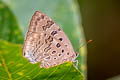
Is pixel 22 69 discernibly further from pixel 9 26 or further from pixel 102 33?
pixel 102 33

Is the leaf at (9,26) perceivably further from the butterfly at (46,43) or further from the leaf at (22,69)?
the leaf at (22,69)

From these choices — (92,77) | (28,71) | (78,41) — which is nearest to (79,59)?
(78,41)

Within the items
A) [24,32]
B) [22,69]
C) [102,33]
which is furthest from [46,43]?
[102,33]

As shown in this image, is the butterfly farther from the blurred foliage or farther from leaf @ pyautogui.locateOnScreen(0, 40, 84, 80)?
leaf @ pyautogui.locateOnScreen(0, 40, 84, 80)

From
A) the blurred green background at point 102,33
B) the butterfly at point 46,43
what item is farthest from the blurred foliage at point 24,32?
the blurred green background at point 102,33

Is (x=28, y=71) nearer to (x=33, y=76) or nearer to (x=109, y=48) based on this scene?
(x=33, y=76)

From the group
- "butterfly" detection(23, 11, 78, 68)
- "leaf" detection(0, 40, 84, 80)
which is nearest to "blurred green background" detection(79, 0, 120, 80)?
"butterfly" detection(23, 11, 78, 68)
